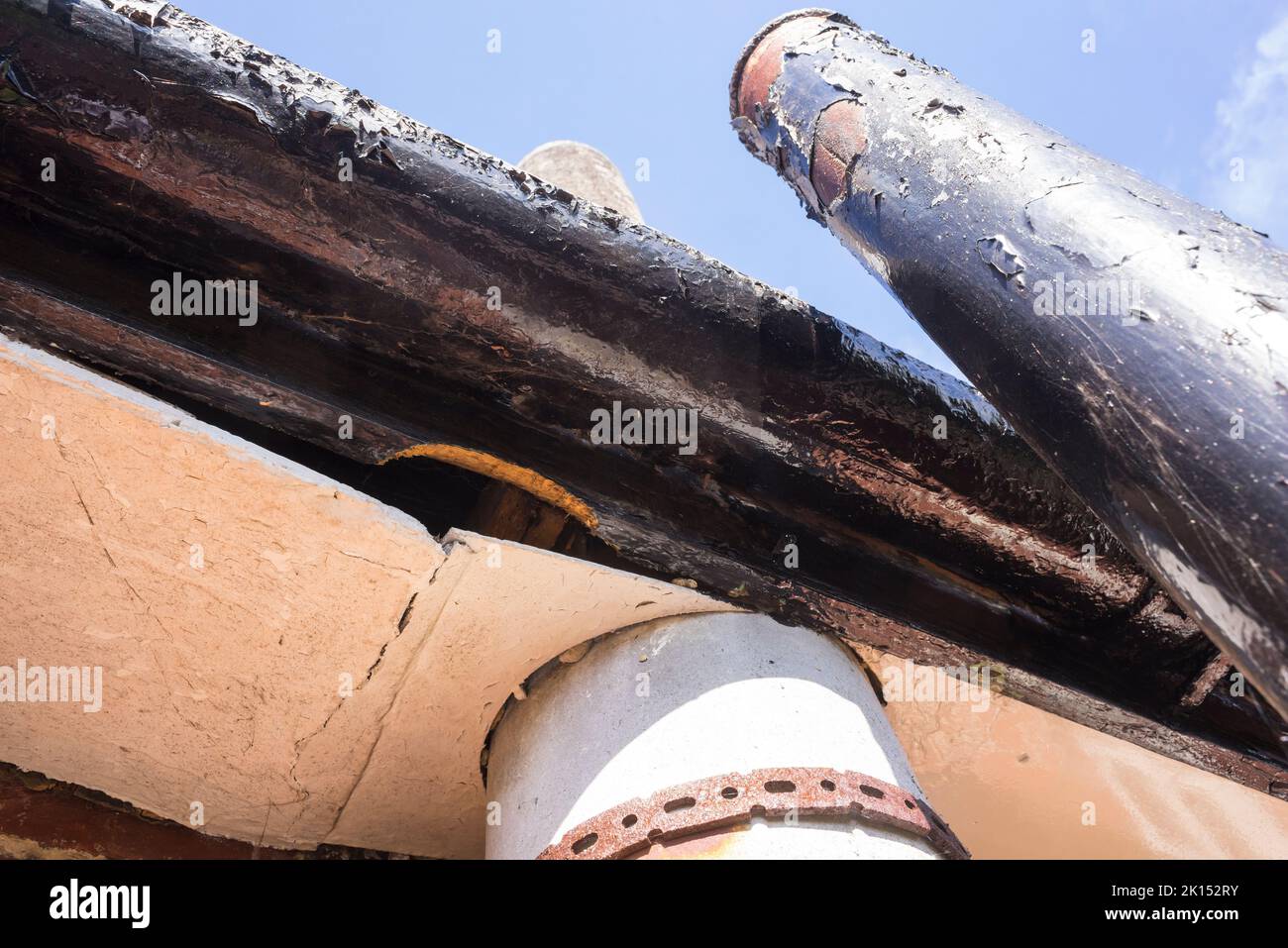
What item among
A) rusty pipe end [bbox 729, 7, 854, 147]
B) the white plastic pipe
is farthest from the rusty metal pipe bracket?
rusty pipe end [bbox 729, 7, 854, 147]

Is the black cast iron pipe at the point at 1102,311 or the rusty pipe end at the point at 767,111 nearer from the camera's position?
the black cast iron pipe at the point at 1102,311

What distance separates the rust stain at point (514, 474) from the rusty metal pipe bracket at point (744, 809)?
18.7 inches

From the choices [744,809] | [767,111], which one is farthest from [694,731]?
[767,111]

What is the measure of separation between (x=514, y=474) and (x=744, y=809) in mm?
647

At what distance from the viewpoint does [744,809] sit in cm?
127

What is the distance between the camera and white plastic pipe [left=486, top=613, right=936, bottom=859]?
131cm

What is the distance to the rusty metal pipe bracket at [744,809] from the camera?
1278 mm

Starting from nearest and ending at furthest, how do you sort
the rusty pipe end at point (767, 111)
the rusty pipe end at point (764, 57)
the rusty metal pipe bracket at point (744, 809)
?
1. the rusty metal pipe bracket at point (744, 809)
2. the rusty pipe end at point (767, 111)
3. the rusty pipe end at point (764, 57)

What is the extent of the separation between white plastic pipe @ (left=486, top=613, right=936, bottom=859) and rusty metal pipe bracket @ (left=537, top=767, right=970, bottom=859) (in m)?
0.02

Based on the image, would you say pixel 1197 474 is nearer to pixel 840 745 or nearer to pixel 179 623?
pixel 840 745

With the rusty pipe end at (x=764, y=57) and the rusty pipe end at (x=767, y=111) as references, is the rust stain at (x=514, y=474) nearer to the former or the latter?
the rusty pipe end at (x=767, y=111)

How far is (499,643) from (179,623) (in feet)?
1.71

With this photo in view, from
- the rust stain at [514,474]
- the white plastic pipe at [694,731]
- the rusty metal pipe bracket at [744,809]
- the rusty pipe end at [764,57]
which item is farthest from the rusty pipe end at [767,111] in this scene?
the rusty metal pipe bracket at [744,809]

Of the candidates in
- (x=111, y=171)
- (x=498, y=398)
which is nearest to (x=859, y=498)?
(x=498, y=398)
